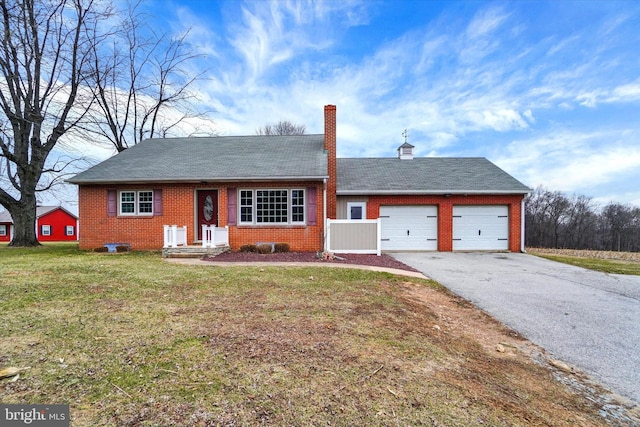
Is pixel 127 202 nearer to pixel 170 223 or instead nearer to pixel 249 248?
pixel 170 223

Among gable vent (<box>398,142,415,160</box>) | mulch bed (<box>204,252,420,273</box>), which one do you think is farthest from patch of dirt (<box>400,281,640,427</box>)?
gable vent (<box>398,142,415,160</box>)

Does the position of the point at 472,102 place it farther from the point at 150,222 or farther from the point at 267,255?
the point at 150,222

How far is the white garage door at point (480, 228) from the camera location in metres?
13.7

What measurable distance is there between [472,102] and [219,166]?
12764mm

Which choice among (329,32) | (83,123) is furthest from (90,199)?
(329,32)

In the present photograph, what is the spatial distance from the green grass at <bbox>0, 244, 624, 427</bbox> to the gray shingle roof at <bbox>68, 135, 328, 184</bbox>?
23.7ft

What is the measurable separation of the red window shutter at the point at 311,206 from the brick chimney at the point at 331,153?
1.33m

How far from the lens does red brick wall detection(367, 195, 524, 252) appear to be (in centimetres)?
1360

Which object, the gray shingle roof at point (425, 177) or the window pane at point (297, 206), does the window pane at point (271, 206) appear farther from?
the gray shingle roof at point (425, 177)

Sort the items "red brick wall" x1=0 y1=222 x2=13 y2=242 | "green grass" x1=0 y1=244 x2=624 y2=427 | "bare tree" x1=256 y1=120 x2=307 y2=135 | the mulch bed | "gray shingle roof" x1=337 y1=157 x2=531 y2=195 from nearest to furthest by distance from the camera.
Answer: "green grass" x1=0 y1=244 x2=624 y2=427, the mulch bed, "gray shingle roof" x1=337 y1=157 x2=531 y2=195, "bare tree" x1=256 y1=120 x2=307 y2=135, "red brick wall" x1=0 y1=222 x2=13 y2=242

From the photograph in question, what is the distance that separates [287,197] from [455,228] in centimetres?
781

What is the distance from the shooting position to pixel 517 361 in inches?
131

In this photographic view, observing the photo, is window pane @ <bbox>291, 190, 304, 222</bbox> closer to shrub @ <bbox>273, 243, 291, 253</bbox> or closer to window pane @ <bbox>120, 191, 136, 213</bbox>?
shrub @ <bbox>273, 243, 291, 253</bbox>

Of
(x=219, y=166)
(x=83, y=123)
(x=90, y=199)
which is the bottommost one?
(x=90, y=199)
